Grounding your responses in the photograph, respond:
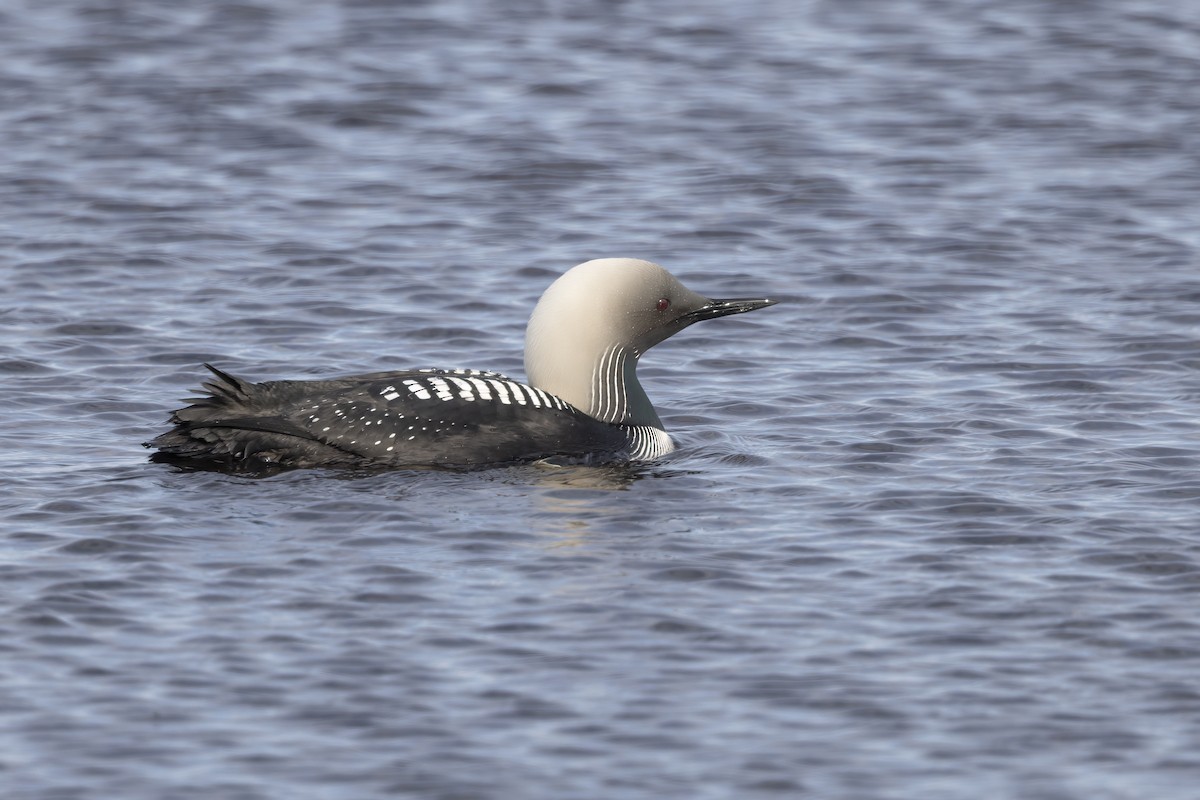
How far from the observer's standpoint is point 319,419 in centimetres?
867

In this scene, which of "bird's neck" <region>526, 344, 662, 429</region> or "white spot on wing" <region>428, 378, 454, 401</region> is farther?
"bird's neck" <region>526, 344, 662, 429</region>

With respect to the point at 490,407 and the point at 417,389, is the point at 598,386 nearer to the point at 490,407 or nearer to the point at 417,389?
the point at 490,407

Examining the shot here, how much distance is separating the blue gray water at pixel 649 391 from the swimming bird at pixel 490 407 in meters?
0.16

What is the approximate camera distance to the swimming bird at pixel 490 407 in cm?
864

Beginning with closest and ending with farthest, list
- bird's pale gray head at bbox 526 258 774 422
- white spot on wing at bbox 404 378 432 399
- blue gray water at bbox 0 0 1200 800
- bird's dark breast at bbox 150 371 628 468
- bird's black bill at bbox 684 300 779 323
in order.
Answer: blue gray water at bbox 0 0 1200 800 < bird's dark breast at bbox 150 371 628 468 < white spot on wing at bbox 404 378 432 399 < bird's pale gray head at bbox 526 258 774 422 < bird's black bill at bbox 684 300 779 323

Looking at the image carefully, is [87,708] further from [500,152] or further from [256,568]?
[500,152]

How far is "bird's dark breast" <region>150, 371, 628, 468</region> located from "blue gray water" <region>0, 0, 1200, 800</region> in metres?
0.15

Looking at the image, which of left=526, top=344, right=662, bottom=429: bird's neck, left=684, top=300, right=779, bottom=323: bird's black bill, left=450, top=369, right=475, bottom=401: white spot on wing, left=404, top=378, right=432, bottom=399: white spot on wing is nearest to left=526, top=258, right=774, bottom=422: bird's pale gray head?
left=526, top=344, right=662, bottom=429: bird's neck

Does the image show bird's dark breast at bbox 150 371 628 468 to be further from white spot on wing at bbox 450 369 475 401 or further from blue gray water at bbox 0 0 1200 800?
blue gray water at bbox 0 0 1200 800

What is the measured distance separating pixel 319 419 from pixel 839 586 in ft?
7.80

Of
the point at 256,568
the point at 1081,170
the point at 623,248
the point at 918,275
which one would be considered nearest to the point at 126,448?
the point at 256,568

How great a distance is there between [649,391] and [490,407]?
177cm

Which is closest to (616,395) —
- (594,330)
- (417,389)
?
(594,330)

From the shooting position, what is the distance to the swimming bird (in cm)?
864
